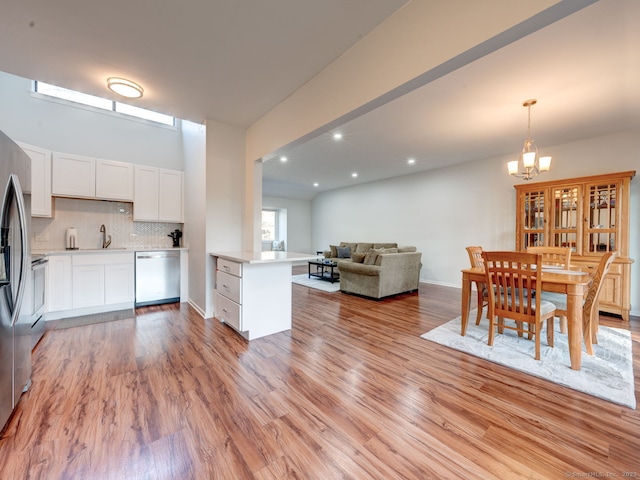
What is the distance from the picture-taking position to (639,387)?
1.94 meters

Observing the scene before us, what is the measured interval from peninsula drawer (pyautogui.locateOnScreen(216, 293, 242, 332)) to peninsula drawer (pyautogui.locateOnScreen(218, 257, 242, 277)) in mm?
330

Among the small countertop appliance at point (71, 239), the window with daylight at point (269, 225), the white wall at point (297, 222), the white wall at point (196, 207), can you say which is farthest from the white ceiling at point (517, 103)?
the window with daylight at point (269, 225)

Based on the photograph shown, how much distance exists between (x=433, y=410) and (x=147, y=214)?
4503mm

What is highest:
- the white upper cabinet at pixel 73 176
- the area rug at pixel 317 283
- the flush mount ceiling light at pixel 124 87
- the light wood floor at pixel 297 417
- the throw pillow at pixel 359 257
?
the flush mount ceiling light at pixel 124 87

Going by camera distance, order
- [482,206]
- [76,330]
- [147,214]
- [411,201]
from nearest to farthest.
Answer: [76,330] < [147,214] < [482,206] < [411,201]

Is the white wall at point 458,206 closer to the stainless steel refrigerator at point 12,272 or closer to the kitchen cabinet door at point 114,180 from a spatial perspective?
the kitchen cabinet door at point 114,180

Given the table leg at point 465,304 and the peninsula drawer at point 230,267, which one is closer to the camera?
the peninsula drawer at point 230,267

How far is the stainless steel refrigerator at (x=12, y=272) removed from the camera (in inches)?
56.1

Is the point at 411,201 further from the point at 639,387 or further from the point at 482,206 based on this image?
the point at 639,387

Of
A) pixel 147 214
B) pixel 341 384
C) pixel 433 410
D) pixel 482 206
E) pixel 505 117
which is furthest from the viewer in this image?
pixel 482 206

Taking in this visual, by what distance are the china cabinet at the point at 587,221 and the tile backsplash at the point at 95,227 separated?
241 inches

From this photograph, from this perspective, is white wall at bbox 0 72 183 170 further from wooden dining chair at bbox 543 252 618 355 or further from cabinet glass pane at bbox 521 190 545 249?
cabinet glass pane at bbox 521 190 545 249

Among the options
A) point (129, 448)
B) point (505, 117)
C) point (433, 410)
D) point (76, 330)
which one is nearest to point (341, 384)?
point (433, 410)

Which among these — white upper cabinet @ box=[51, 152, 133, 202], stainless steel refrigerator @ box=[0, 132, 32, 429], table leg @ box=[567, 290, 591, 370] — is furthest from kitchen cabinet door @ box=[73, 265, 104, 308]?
table leg @ box=[567, 290, 591, 370]
